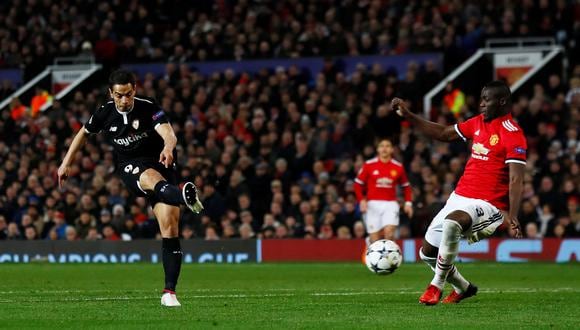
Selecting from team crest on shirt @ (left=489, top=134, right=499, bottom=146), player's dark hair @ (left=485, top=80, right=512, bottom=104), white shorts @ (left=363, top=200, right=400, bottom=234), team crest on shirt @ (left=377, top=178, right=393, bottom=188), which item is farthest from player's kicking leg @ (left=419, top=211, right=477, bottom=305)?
team crest on shirt @ (left=377, top=178, right=393, bottom=188)

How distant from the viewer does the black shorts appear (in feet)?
36.6

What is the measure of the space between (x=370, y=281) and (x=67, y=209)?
1078 centimetres

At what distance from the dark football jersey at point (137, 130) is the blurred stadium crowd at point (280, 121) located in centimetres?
1146

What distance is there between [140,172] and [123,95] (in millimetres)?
726

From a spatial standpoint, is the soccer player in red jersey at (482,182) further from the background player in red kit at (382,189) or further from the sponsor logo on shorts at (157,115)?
the background player in red kit at (382,189)

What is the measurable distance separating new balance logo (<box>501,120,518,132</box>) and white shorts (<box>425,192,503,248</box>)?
0.71m

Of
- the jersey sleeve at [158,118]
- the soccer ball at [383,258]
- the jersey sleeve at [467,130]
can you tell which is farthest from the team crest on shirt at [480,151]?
the soccer ball at [383,258]

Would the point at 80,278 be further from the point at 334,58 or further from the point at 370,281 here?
the point at 334,58

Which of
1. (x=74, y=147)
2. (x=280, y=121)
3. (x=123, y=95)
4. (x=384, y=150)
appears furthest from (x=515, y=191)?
(x=280, y=121)

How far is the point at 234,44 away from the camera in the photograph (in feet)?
96.1

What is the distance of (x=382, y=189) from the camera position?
19391 mm

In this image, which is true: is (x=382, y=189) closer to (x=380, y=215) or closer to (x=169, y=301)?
(x=380, y=215)

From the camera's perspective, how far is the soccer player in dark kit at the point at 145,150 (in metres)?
10.9

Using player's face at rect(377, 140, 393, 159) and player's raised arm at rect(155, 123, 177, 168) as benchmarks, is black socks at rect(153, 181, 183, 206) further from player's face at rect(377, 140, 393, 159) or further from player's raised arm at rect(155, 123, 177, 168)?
player's face at rect(377, 140, 393, 159)
